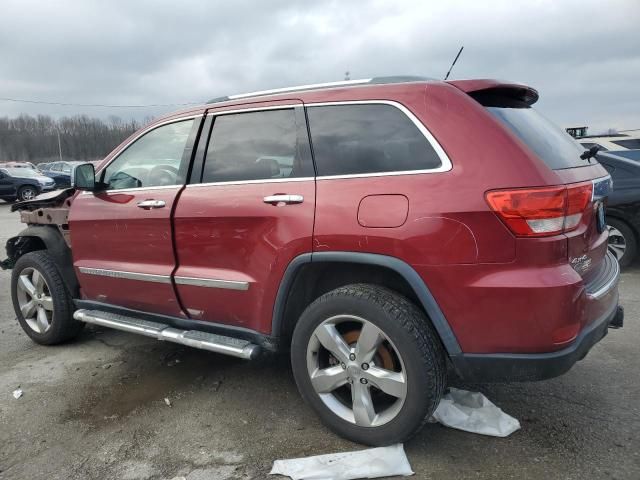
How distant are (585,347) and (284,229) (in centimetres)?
156

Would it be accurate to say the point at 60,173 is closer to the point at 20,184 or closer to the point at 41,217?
the point at 20,184

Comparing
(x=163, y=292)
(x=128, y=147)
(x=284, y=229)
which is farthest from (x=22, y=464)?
(x=128, y=147)

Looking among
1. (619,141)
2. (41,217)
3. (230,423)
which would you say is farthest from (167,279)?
(619,141)

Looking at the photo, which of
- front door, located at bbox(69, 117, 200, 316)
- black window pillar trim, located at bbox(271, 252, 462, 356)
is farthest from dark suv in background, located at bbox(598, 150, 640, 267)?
front door, located at bbox(69, 117, 200, 316)

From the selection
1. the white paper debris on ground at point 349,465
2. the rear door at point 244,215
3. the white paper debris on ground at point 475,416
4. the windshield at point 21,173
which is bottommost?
the white paper debris on ground at point 349,465

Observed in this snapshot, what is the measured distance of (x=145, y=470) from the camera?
8.48ft

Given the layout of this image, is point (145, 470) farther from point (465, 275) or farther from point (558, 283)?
point (558, 283)

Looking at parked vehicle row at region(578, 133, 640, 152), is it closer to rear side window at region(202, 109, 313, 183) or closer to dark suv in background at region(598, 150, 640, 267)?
dark suv in background at region(598, 150, 640, 267)

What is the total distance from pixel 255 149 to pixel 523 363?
1.86m

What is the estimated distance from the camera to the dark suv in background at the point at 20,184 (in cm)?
2053

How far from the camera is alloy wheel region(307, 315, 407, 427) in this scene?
253 centimetres

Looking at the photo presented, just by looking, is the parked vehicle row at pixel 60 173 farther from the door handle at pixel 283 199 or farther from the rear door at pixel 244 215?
the door handle at pixel 283 199

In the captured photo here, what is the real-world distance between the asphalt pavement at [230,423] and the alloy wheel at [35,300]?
0.36 metres

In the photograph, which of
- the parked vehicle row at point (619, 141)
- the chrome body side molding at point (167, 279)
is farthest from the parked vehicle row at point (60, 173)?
the chrome body side molding at point (167, 279)
